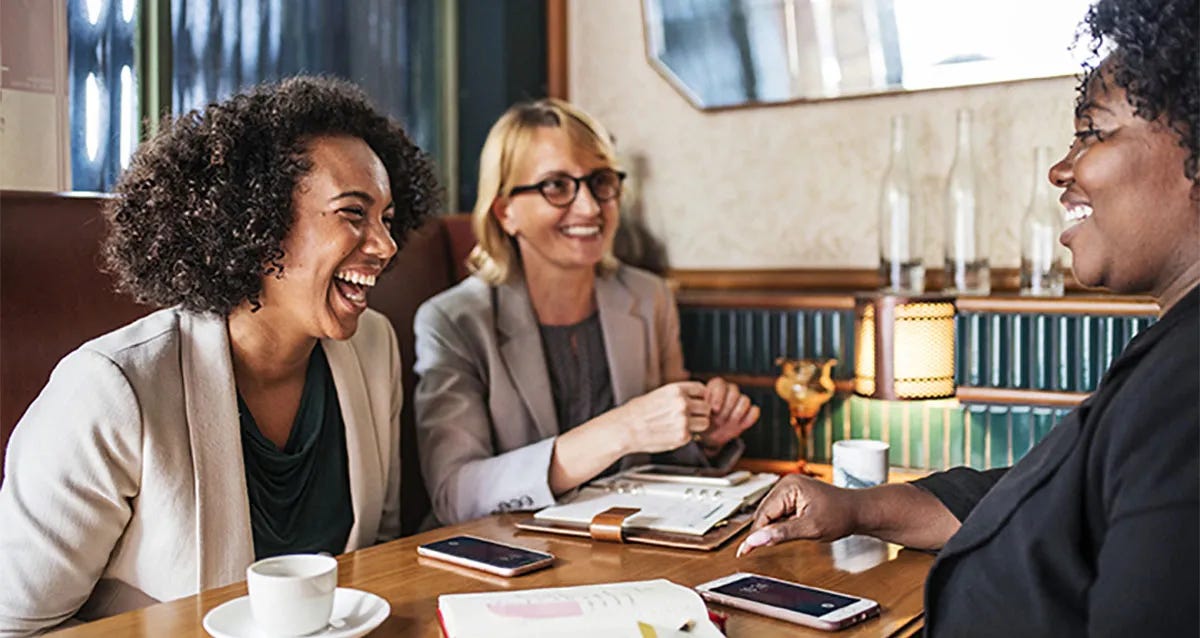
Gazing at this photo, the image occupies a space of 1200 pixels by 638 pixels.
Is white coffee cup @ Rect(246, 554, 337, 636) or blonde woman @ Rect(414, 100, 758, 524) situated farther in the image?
blonde woman @ Rect(414, 100, 758, 524)

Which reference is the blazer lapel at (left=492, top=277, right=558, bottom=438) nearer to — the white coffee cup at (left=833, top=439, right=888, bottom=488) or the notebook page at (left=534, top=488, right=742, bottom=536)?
the notebook page at (left=534, top=488, right=742, bottom=536)

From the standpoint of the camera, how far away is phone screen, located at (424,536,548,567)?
1.48m

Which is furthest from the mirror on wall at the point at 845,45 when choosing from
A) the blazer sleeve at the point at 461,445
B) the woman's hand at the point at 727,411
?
the blazer sleeve at the point at 461,445

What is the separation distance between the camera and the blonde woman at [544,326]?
84.5 inches

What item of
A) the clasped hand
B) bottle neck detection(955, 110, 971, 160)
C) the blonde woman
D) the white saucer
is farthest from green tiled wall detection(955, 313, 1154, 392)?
the white saucer

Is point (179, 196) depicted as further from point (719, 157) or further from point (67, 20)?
point (719, 157)

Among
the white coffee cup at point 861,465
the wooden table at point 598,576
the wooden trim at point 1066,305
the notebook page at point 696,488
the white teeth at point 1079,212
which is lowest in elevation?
the wooden table at point 598,576

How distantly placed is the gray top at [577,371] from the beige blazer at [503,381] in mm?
36

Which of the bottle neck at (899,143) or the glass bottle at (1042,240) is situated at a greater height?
the bottle neck at (899,143)

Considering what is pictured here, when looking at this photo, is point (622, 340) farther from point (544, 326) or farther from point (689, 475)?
point (689, 475)

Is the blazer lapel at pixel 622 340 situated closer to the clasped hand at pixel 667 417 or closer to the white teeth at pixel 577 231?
the white teeth at pixel 577 231

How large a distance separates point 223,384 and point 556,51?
77.4 inches

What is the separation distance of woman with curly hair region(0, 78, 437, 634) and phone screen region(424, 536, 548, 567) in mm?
320

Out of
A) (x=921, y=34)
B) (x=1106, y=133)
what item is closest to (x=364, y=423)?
(x=1106, y=133)
